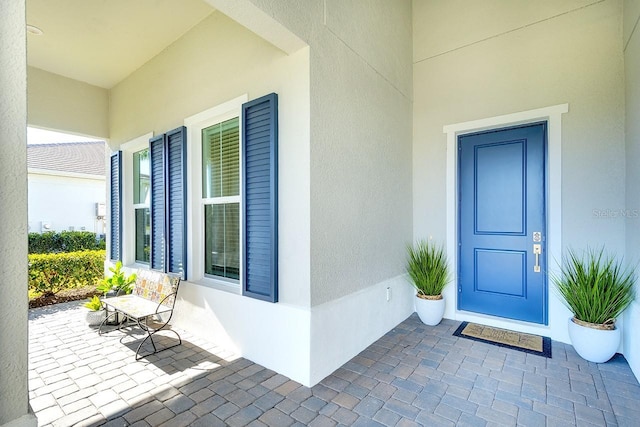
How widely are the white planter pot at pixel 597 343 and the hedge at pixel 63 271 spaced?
24.7 ft

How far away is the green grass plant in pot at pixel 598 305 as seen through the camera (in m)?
2.89

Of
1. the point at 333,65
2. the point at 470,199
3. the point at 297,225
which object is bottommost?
the point at 297,225

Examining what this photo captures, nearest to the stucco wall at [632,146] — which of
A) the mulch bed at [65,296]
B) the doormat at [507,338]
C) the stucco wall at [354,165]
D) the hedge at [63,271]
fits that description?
the doormat at [507,338]

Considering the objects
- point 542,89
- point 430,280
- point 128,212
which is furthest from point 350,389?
point 128,212

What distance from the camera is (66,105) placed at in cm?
514

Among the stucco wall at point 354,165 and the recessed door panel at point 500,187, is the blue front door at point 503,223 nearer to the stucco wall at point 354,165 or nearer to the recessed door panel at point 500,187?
the recessed door panel at point 500,187

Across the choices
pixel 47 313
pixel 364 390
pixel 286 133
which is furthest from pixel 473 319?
pixel 47 313

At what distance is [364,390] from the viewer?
2518 mm

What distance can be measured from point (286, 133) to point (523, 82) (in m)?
2.99

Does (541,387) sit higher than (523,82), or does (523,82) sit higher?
(523,82)

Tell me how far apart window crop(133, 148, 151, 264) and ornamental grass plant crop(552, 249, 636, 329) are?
5.55 meters

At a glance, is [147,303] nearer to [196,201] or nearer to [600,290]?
[196,201]

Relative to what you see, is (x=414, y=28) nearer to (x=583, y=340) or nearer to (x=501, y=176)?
(x=501, y=176)

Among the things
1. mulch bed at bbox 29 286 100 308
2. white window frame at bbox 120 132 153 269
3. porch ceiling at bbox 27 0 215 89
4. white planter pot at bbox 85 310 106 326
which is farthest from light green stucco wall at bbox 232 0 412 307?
mulch bed at bbox 29 286 100 308
